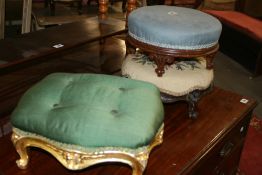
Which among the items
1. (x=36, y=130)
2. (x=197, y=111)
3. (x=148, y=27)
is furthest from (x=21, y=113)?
(x=197, y=111)

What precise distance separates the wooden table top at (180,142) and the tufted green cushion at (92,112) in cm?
18

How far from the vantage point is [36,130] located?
30.2 inches

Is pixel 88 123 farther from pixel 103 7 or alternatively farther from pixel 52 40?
pixel 103 7

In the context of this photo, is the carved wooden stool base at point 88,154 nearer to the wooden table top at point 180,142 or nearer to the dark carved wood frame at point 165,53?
the wooden table top at point 180,142

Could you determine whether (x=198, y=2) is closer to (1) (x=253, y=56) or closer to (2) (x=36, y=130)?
(1) (x=253, y=56)

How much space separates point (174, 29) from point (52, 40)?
59 centimetres

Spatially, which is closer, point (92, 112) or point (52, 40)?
point (92, 112)

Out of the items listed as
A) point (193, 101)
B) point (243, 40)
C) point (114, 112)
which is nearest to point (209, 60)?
point (193, 101)

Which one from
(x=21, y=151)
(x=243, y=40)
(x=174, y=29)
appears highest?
(x=174, y=29)

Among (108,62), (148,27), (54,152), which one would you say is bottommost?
(108,62)

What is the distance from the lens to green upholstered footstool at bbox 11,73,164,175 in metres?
0.73

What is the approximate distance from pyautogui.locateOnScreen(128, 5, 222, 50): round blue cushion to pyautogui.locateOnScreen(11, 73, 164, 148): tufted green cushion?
0.23 metres

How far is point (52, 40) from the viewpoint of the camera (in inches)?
55.4

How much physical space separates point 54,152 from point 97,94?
18 cm
